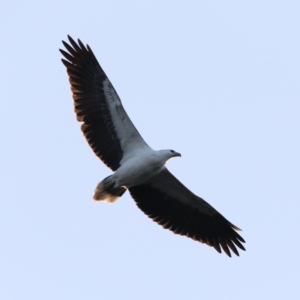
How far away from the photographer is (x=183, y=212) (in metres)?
18.1

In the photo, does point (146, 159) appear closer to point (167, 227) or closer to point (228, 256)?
point (167, 227)

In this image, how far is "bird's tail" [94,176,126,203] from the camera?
1666cm

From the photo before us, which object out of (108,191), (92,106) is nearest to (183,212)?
(108,191)

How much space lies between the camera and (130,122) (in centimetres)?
1695

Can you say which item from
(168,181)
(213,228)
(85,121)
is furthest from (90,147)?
(213,228)

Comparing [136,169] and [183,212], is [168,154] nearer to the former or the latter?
[136,169]

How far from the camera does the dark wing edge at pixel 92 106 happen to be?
17016mm

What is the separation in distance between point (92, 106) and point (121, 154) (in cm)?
125

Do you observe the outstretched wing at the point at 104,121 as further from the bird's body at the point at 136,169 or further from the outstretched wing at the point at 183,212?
the outstretched wing at the point at 183,212

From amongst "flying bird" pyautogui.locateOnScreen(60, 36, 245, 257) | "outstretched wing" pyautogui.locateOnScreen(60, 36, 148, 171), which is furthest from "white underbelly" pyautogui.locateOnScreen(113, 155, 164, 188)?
"outstretched wing" pyautogui.locateOnScreen(60, 36, 148, 171)

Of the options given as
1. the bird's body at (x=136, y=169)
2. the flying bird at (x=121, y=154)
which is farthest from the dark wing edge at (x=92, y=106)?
the bird's body at (x=136, y=169)

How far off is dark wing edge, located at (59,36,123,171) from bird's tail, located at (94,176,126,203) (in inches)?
19.8

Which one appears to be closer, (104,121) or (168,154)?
(168,154)

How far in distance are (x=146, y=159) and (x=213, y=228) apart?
289cm
